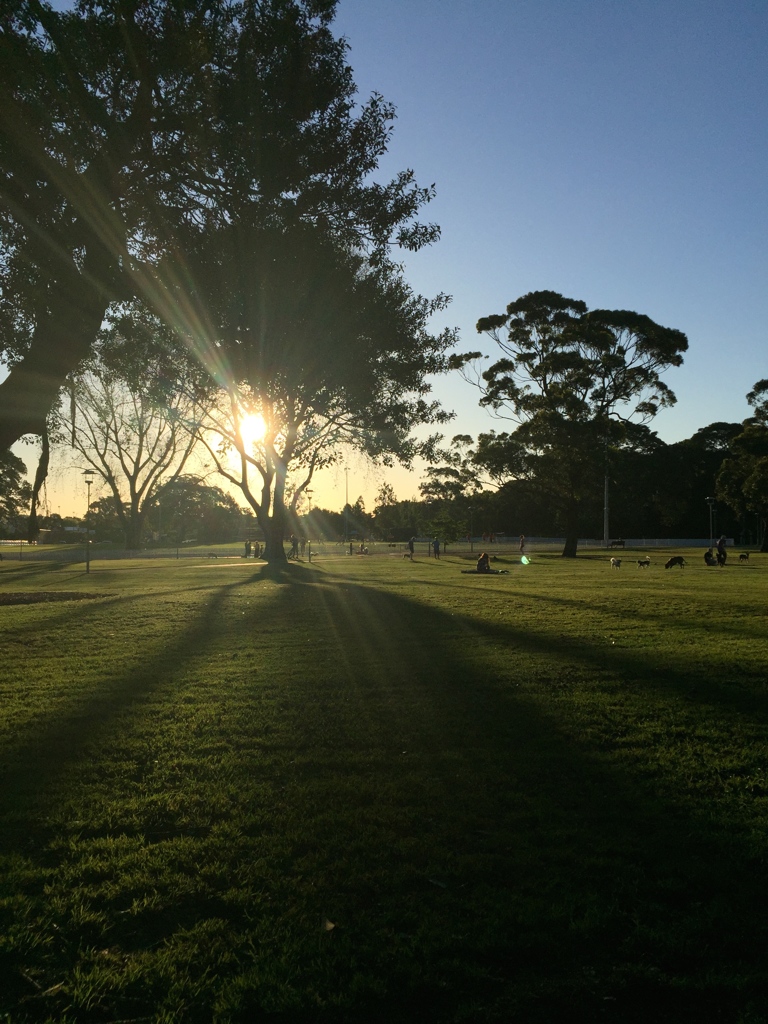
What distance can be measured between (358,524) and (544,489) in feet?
290

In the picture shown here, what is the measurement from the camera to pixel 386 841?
14.0ft

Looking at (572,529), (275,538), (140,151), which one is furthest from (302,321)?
(572,529)

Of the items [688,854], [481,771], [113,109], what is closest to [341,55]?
[113,109]

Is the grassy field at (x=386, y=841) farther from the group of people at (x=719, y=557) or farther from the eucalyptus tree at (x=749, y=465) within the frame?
the eucalyptus tree at (x=749, y=465)

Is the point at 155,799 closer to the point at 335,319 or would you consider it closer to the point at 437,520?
the point at 335,319

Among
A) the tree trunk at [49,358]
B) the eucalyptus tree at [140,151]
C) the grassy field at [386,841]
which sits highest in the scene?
the eucalyptus tree at [140,151]

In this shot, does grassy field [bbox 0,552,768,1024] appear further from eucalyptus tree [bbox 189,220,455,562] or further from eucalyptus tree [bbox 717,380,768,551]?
eucalyptus tree [bbox 717,380,768,551]

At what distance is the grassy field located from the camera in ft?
9.80

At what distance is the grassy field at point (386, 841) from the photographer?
2.99m

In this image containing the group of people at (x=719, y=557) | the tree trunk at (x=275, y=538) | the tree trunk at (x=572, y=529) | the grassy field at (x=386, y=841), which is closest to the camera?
the grassy field at (x=386, y=841)

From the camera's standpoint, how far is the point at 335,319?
1586 centimetres

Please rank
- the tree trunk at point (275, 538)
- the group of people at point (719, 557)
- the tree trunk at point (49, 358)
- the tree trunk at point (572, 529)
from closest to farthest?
the tree trunk at point (49, 358)
the group of people at point (719, 557)
the tree trunk at point (275, 538)
the tree trunk at point (572, 529)

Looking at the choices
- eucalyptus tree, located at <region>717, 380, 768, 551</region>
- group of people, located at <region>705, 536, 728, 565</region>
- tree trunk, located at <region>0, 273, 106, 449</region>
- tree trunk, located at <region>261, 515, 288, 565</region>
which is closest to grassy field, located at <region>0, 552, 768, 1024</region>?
tree trunk, located at <region>0, 273, 106, 449</region>

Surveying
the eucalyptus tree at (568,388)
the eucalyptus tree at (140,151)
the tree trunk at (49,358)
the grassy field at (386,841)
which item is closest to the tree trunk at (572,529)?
the eucalyptus tree at (568,388)
